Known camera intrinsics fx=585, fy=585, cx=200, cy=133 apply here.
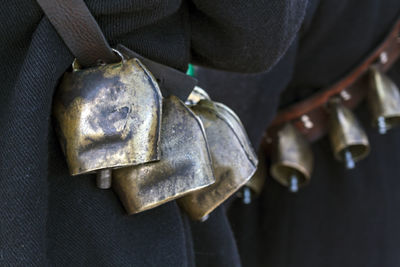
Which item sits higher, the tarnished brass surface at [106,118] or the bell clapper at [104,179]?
the tarnished brass surface at [106,118]

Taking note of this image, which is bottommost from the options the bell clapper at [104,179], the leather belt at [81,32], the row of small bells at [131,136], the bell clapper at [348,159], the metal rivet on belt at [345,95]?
the bell clapper at [348,159]

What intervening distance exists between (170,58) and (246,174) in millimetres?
157

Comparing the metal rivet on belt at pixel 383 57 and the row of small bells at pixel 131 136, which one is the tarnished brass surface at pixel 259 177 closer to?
the metal rivet on belt at pixel 383 57

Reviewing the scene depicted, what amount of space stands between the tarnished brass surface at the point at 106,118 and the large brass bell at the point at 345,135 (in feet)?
2.83

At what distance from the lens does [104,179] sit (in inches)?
22.0

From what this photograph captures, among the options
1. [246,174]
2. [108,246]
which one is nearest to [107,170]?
[108,246]

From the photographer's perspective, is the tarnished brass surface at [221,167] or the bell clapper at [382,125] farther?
the bell clapper at [382,125]

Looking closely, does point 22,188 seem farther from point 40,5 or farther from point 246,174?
point 246,174

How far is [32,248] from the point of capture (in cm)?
50

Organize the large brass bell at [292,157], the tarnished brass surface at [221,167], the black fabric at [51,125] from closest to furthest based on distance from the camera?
the black fabric at [51,125], the tarnished brass surface at [221,167], the large brass bell at [292,157]

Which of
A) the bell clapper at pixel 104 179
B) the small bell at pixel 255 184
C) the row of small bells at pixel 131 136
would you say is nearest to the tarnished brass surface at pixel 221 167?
the row of small bells at pixel 131 136

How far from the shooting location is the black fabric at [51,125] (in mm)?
498

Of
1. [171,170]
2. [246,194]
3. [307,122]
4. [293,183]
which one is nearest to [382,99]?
[307,122]

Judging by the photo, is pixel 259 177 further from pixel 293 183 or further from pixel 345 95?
pixel 345 95
